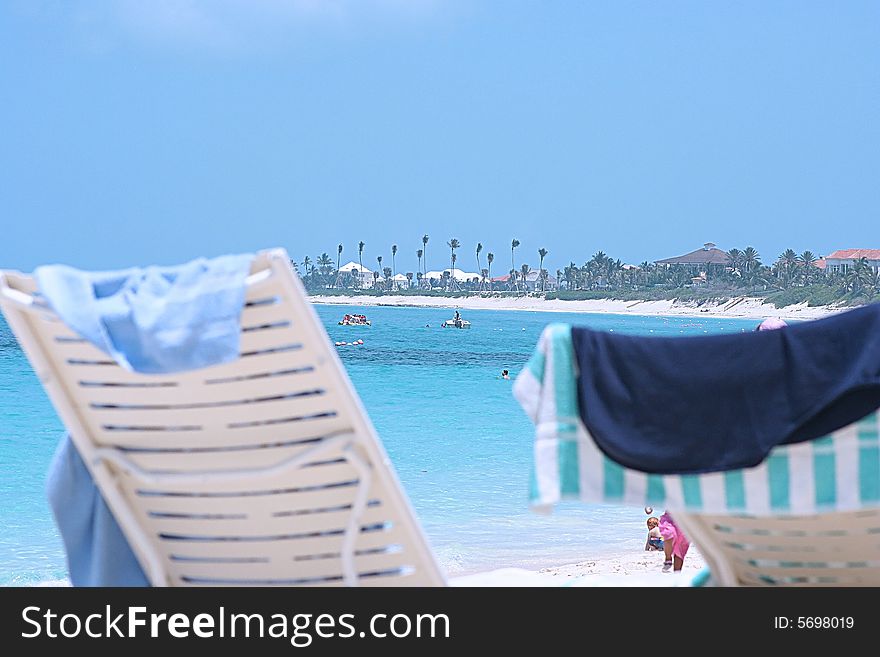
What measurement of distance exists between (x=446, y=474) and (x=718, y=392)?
1005cm

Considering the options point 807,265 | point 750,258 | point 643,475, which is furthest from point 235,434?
point 750,258

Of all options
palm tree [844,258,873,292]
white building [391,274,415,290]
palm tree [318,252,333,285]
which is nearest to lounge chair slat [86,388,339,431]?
palm tree [844,258,873,292]

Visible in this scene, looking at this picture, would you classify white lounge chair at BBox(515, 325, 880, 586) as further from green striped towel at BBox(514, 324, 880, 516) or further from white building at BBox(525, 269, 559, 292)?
white building at BBox(525, 269, 559, 292)

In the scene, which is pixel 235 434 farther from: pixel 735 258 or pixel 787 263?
pixel 735 258

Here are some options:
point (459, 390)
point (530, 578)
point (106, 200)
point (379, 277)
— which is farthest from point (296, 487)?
point (379, 277)

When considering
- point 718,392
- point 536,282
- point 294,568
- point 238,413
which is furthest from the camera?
point 536,282

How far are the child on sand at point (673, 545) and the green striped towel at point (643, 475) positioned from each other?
377cm

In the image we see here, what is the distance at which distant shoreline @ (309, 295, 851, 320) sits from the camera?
226 ft

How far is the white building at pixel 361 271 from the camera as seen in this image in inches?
4490

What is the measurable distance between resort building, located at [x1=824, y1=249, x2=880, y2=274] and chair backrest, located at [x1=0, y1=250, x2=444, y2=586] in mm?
85168

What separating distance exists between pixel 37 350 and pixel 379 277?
113 meters

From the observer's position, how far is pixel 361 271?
380 ft

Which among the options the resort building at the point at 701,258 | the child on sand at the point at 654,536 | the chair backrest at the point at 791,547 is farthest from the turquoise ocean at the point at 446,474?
the resort building at the point at 701,258

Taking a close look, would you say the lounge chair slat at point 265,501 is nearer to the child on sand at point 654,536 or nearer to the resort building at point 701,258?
the child on sand at point 654,536
